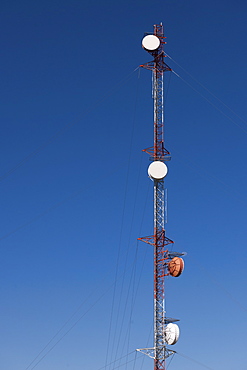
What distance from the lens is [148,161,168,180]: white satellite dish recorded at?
8019cm

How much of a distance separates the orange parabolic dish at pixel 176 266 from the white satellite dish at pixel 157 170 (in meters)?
7.79

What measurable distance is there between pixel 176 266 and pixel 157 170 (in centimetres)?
920

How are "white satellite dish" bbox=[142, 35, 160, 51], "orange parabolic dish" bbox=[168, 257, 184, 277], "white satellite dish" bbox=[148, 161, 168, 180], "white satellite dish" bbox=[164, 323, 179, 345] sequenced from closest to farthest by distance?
A: "white satellite dish" bbox=[164, 323, 179, 345], "orange parabolic dish" bbox=[168, 257, 184, 277], "white satellite dish" bbox=[148, 161, 168, 180], "white satellite dish" bbox=[142, 35, 160, 51]

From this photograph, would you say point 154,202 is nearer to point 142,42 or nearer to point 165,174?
point 165,174

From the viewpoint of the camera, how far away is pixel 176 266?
7812cm

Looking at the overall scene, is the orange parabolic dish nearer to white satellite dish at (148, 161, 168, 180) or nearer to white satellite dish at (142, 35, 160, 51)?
white satellite dish at (148, 161, 168, 180)

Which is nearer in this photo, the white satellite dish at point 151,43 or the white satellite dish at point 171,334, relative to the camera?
the white satellite dish at point 171,334

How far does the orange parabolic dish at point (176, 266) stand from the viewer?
77.9 m

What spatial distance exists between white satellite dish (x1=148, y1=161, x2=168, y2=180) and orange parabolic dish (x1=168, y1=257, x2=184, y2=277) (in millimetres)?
7793

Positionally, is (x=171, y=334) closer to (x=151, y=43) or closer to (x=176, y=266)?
(x=176, y=266)

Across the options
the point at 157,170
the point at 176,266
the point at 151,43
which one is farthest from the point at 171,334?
the point at 151,43

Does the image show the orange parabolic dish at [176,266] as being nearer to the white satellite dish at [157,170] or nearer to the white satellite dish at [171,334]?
the white satellite dish at [171,334]

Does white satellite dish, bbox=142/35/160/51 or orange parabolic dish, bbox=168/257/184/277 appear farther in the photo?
white satellite dish, bbox=142/35/160/51

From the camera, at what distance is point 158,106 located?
82.7 m
